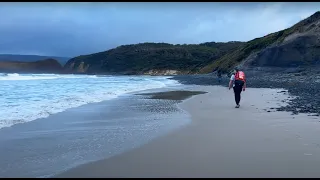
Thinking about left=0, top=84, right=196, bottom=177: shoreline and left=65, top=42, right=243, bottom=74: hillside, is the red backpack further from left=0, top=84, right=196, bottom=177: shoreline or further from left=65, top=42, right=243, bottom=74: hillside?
left=65, top=42, right=243, bottom=74: hillside

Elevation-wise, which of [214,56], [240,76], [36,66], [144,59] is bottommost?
[240,76]

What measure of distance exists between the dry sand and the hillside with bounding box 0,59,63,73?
158776 millimetres

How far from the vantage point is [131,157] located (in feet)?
18.4

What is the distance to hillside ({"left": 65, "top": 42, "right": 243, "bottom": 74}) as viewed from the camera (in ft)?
406

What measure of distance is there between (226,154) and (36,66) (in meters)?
177

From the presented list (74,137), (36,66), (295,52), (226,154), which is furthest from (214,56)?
(226,154)

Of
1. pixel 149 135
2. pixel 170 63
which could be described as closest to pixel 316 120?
pixel 149 135

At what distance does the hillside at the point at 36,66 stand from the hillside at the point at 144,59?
7099mm

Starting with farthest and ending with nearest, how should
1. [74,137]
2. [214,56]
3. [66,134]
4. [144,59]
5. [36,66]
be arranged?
[36,66] < [144,59] < [214,56] < [66,134] < [74,137]

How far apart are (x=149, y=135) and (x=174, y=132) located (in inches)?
23.0

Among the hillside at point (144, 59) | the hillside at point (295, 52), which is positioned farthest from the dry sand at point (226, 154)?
the hillside at point (144, 59)

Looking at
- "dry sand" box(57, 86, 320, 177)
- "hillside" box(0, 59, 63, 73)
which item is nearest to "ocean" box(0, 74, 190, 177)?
"dry sand" box(57, 86, 320, 177)

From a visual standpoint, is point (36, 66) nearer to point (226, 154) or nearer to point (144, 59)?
point (144, 59)

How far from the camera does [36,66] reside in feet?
565
